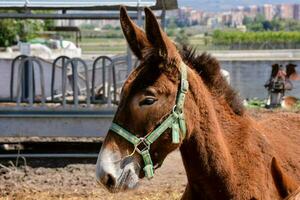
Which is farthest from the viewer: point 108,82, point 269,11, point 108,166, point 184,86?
point 269,11

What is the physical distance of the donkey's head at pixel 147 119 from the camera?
4215mm

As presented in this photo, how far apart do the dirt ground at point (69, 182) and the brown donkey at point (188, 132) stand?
12.6ft

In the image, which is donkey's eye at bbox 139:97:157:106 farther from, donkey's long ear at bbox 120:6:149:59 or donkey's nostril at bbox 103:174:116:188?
donkey's nostril at bbox 103:174:116:188

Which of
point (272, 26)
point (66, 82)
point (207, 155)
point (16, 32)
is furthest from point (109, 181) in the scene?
point (272, 26)

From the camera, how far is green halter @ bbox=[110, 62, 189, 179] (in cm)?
424

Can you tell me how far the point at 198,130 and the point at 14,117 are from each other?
7.04 metres

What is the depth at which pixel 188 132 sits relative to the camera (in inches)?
174

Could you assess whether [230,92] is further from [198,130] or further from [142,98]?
[142,98]

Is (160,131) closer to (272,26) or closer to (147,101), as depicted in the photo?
(147,101)

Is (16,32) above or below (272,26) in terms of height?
above

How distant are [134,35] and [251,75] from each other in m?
20.1

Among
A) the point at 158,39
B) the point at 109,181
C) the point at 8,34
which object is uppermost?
the point at 158,39

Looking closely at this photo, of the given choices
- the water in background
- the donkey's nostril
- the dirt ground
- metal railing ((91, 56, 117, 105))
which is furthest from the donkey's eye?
the water in background

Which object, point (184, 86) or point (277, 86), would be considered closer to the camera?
point (184, 86)
